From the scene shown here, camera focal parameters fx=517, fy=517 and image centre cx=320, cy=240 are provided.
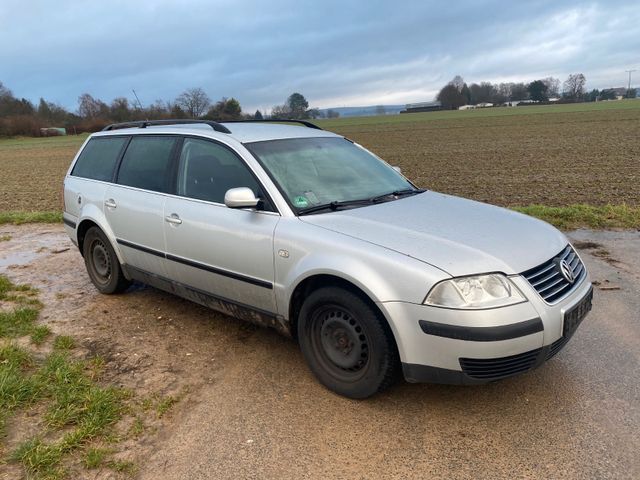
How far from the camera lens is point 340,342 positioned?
3.22 meters

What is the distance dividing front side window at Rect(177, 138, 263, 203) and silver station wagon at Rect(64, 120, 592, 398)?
12 millimetres

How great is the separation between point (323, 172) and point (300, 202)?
1.72 feet

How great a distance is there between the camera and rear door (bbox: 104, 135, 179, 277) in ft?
14.2

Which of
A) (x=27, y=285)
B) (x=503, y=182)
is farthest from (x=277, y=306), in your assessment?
(x=503, y=182)

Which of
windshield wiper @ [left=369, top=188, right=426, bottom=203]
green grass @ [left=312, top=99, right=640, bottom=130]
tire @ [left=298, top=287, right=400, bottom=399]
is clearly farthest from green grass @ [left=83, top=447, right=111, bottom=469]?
green grass @ [left=312, top=99, right=640, bottom=130]

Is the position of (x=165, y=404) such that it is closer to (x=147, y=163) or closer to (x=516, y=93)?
(x=147, y=163)

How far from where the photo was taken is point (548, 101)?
113 meters

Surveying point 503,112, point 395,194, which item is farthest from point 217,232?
point 503,112

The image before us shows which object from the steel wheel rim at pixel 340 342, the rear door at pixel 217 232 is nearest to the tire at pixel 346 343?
the steel wheel rim at pixel 340 342

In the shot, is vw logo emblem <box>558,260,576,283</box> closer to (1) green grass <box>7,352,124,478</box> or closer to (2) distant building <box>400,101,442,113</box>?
(1) green grass <box>7,352,124,478</box>

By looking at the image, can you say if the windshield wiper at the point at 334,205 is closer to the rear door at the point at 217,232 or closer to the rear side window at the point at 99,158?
the rear door at the point at 217,232

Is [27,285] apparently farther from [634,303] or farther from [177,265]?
[634,303]

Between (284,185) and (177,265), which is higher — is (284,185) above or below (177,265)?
above

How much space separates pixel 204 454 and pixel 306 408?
2.23ft
